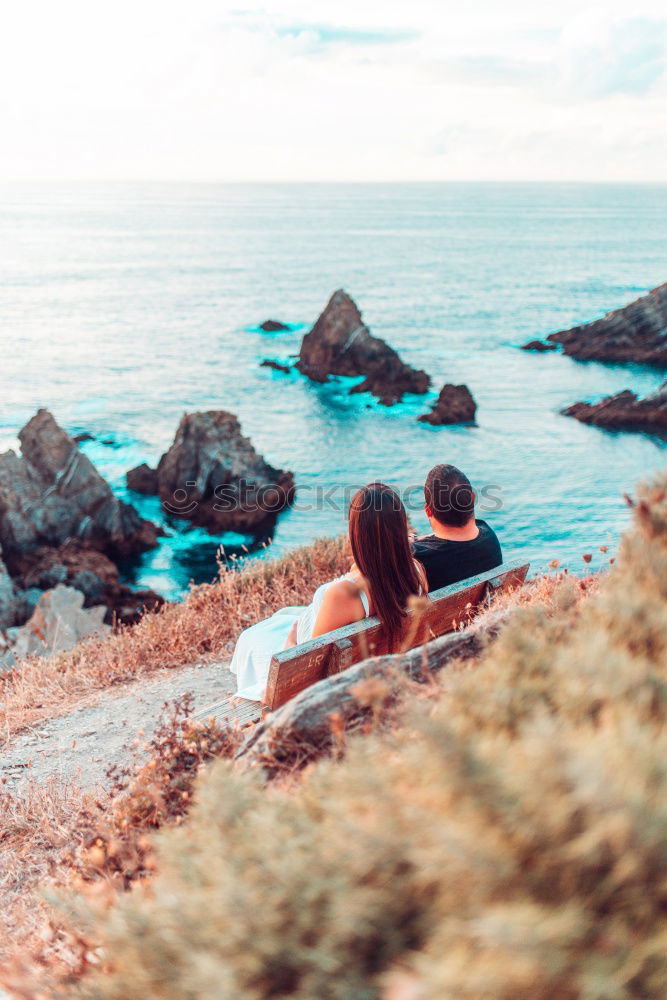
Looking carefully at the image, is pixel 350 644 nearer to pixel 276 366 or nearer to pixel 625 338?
pixel 276 366

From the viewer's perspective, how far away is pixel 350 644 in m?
3.79

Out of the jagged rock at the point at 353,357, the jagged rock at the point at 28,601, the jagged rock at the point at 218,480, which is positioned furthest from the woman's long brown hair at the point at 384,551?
the jagged rock at the point at 353,357

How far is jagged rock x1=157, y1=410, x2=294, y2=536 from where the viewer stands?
2166 cm

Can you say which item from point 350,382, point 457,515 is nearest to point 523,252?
point 350,382

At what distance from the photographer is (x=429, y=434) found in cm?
2898

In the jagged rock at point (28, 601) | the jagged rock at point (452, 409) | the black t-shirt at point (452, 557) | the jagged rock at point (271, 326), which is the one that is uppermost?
the jagged rock at point (271, 326)

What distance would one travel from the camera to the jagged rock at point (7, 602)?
1571cm

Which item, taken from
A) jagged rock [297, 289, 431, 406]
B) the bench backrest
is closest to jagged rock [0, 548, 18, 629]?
the bench backrest

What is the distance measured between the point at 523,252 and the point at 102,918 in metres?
102

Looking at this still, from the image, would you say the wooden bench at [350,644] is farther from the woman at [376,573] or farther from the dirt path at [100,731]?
the dirt path at [100,731]

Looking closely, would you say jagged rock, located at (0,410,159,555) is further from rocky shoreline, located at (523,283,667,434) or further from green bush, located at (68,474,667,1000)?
rocky shoreline, located at (523,283,667,434)

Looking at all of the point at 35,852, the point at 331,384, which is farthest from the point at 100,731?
the point at 331,384

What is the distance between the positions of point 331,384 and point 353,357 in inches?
71.1

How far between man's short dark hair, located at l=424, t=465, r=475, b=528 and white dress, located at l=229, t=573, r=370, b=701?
75 cm
